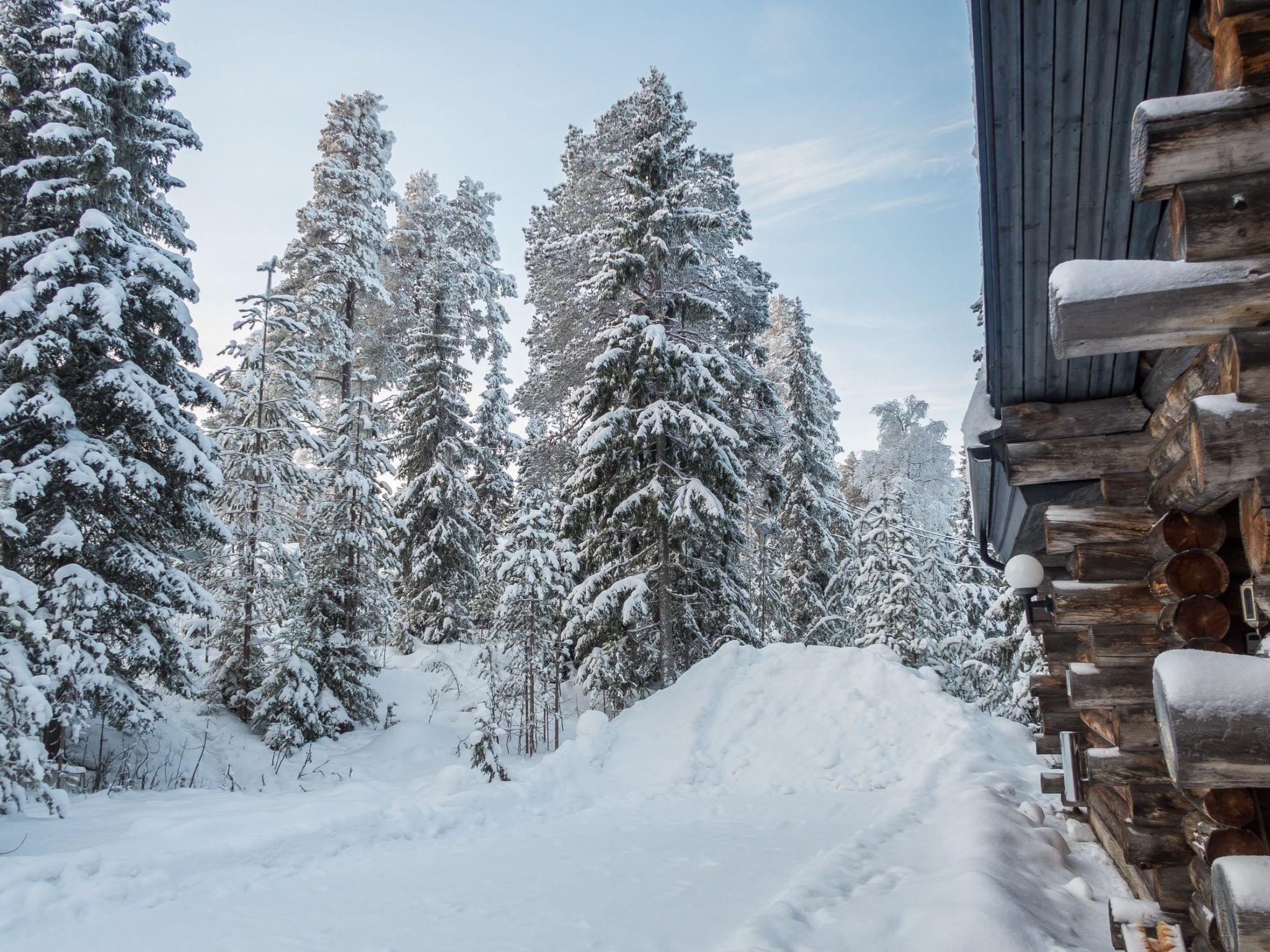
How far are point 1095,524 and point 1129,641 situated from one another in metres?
0.70

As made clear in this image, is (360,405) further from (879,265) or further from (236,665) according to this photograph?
(879,265)

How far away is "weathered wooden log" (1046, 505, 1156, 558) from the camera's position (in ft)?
13.7

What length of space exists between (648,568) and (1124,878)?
28.8 ft

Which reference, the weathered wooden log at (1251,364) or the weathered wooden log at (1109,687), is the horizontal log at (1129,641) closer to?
the weathered wooden log at (1109,687)

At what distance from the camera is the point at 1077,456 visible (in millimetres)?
4477

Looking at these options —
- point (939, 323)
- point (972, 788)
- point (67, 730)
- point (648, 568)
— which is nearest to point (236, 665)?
point (67, 730)

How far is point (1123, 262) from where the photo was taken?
208 cm

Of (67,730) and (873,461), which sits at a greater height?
(873,461)

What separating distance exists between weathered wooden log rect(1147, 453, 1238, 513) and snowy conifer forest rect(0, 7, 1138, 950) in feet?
8.66

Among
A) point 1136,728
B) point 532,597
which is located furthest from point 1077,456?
point 532,597

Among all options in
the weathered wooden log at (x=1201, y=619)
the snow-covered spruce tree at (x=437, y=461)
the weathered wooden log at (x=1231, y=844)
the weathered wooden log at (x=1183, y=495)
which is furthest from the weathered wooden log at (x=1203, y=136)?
the snow-covered spruce tree at (x=437, y=461)

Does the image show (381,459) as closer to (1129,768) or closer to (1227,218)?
(1129,768)

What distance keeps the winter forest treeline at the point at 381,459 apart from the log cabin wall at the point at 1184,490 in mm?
8054

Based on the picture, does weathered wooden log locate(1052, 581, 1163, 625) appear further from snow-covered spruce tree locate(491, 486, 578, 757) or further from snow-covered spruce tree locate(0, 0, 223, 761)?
snow-covered spruce tree locate(0, 0, 223, 761)
